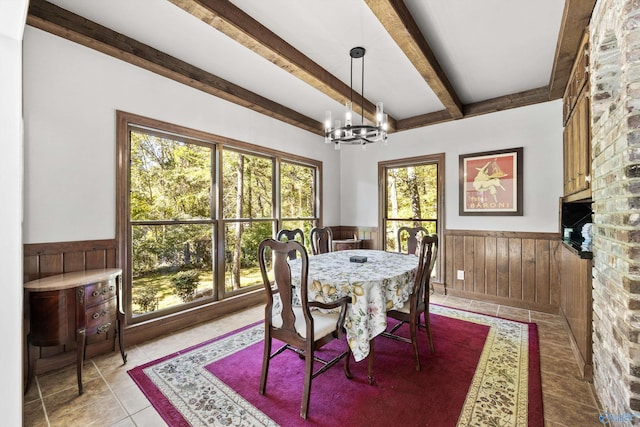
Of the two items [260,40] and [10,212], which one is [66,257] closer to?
[10,212]

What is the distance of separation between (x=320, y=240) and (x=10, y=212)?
3133 millimetres

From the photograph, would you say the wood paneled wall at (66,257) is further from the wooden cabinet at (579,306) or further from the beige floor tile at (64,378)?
the wooden cabinet at (579,306)

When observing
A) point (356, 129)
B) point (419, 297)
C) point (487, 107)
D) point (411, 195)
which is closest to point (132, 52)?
point (356, 129)

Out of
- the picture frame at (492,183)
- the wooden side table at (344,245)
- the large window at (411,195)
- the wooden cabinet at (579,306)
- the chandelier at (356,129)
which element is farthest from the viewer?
the wooden side table at (344,245)

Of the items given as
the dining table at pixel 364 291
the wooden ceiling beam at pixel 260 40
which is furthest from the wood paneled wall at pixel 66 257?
the wooden ceiling beam at pixel 260 40

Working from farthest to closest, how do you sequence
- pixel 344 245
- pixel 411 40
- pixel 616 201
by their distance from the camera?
pixel 344 245 → pixel 411 40 → pixel 616 201

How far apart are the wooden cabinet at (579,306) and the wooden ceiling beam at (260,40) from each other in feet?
9.16

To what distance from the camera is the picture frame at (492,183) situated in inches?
149

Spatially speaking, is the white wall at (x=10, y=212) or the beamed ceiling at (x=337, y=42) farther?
the beamed ceiling at (x=337, y=42)

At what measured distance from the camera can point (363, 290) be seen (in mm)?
2033

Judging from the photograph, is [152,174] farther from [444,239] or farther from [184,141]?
[444,239]

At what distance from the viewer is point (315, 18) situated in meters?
2.30

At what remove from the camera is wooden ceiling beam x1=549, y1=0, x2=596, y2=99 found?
2.01m

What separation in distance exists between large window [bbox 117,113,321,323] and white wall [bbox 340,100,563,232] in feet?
5.60
